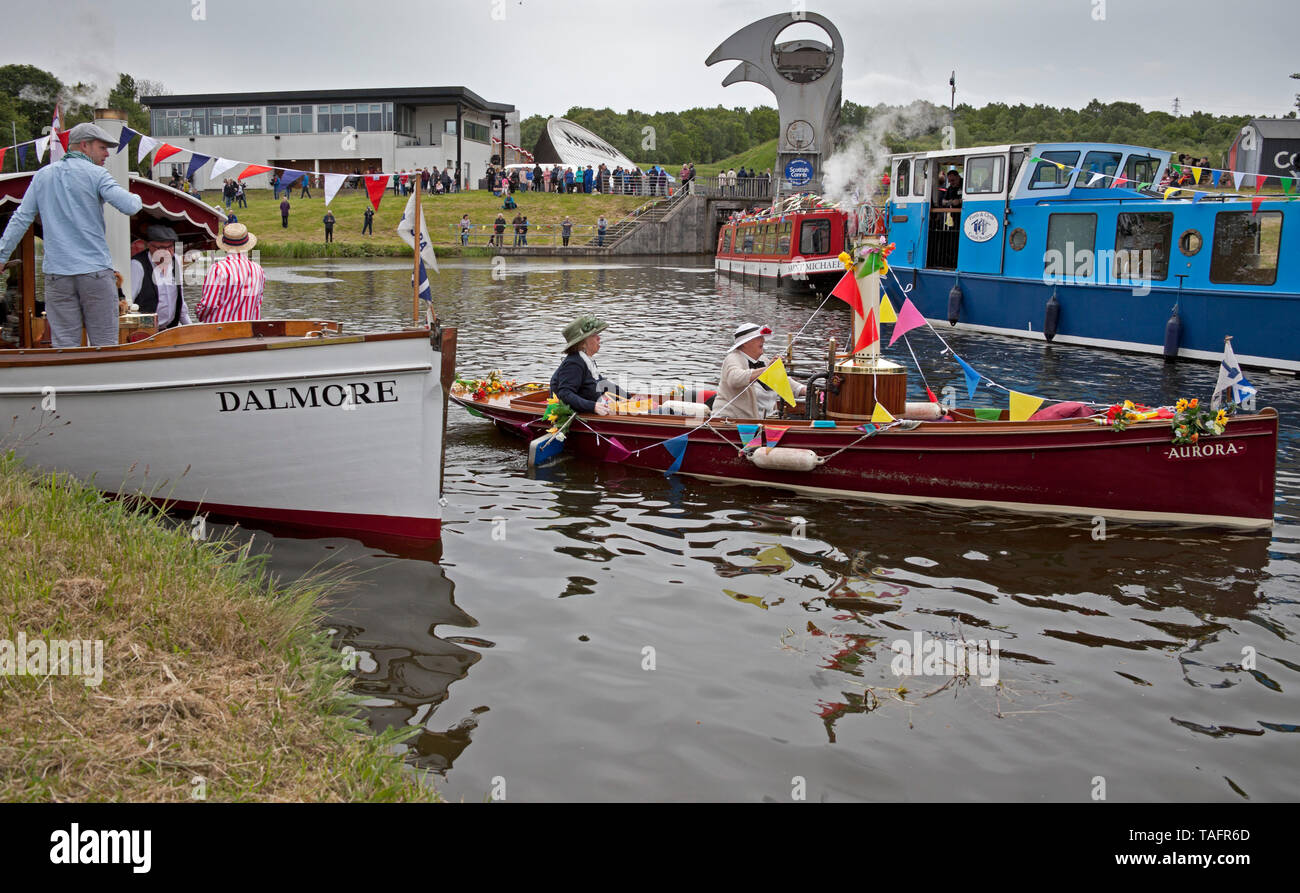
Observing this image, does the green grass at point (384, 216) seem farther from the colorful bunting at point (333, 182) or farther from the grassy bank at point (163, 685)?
the grassy bank at point (163, 685)

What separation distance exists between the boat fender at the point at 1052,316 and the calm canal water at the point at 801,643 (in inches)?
392

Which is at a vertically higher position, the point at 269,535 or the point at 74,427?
the point at 74,427

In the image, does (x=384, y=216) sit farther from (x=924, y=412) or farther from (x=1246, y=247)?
(x=924, y=412)

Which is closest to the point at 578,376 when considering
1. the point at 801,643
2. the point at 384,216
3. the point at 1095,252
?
the point at 801,643

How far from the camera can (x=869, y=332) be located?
9906mm

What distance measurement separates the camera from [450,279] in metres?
36.7

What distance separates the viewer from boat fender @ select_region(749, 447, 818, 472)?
9836mm

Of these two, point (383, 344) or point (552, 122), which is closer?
point (383, 344)

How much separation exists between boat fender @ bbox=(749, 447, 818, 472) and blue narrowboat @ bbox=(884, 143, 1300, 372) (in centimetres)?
1019

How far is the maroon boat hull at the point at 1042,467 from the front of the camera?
350 inches
